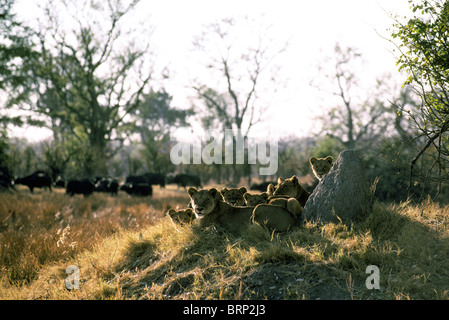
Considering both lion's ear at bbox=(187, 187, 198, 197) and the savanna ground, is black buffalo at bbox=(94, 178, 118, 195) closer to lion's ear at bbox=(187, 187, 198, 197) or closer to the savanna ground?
the savanna ground

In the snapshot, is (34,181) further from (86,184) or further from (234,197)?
(234,197)

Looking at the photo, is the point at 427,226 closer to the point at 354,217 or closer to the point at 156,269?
the point at 354,217

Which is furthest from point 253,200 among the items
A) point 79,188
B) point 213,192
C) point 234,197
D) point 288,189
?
point 79,188

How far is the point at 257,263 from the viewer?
6.27 meters

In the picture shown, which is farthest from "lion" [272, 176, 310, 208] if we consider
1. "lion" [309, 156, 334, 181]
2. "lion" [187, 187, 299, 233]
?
"lion" [187, 187, 299, 233]

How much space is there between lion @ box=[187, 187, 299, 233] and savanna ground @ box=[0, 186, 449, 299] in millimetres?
220

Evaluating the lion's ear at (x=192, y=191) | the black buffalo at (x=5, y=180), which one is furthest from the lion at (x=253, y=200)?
the black buffalo at (x=5, y=180)

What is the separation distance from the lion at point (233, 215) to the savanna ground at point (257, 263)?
22cm

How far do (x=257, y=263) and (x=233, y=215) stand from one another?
1.69 m

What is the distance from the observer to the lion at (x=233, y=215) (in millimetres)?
7375

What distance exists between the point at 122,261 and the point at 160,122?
60.3 m

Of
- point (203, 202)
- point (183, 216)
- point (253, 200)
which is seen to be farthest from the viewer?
point (183, 216)

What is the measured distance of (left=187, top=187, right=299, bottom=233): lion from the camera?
738 centimetres
